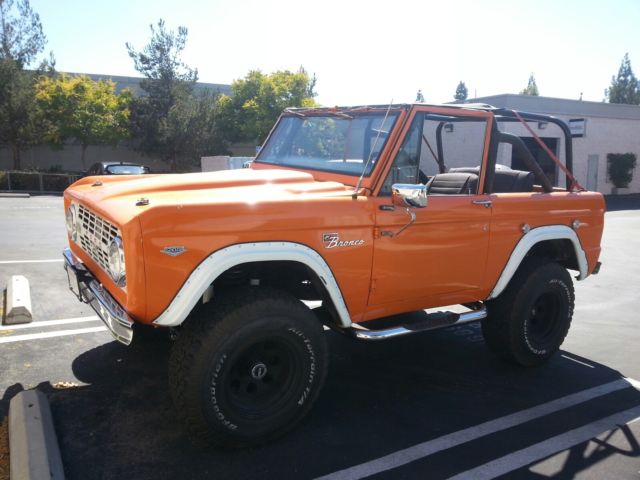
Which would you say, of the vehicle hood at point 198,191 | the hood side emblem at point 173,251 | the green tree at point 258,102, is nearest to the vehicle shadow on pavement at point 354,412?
the hood side emblem at point 173,251

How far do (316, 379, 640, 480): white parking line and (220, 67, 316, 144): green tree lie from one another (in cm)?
2907

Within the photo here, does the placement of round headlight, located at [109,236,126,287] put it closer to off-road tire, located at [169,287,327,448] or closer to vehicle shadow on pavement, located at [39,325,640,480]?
off-road tire, located at [169,287,327,448]

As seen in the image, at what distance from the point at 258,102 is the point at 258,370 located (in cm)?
3070

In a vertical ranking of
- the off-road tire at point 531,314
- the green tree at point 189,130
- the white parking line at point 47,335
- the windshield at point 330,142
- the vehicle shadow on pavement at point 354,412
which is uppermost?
the green tree at point 189,130

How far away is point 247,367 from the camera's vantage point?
3.35 m

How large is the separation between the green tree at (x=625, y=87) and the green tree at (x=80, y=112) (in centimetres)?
6360

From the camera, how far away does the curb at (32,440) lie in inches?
111

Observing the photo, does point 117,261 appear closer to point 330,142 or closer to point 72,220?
point 72,220

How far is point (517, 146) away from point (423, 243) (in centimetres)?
158

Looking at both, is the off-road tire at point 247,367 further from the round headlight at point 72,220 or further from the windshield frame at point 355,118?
the round headlight at point 72,220

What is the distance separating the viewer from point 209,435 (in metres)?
3.18

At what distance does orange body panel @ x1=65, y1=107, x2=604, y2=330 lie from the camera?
9.61ft

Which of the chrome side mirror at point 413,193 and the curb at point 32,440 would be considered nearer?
the curb at point 32,440

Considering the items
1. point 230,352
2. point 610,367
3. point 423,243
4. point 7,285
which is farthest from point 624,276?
point 7,285
